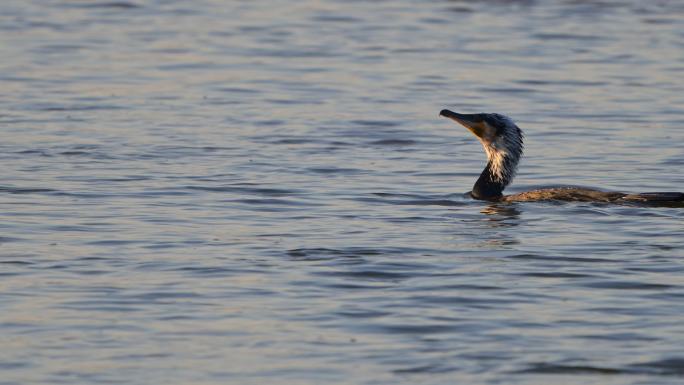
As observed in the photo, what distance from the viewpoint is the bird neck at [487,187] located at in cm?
1545

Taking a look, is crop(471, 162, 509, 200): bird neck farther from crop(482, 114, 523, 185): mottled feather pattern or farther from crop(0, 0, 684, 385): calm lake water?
crop(0, 0, 684, 385): calm lake water

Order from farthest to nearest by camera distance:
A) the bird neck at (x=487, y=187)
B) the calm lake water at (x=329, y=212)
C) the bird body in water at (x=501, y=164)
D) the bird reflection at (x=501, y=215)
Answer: the bird neck at (x=487, y=187) < the bird body in water at (x=501, y=164) < the bird reflection at (x=501, y=215) < the calm lake water at (x=329, y=212)

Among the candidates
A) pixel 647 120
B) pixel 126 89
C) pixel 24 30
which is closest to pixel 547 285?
pixel 647 120

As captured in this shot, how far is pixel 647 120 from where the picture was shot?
2036 centimetres

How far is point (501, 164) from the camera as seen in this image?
1576 centimetres

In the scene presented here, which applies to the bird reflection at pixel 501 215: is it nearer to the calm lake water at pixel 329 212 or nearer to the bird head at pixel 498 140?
the calm lake water at pixel 329 212

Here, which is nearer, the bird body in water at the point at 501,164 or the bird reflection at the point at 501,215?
the bird reflection at the point at 501,215

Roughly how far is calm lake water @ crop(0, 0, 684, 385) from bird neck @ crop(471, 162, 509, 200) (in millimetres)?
235

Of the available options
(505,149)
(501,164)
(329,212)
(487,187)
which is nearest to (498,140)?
(505,149)

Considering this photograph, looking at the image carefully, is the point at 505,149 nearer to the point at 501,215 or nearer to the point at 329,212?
the point at 501,215

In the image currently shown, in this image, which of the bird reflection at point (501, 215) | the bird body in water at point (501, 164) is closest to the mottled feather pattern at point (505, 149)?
the bird body in water at point (501, 164)

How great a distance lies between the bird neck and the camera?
1545cm

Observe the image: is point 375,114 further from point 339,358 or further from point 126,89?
point 339,358

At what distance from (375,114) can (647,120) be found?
329 centimetres
